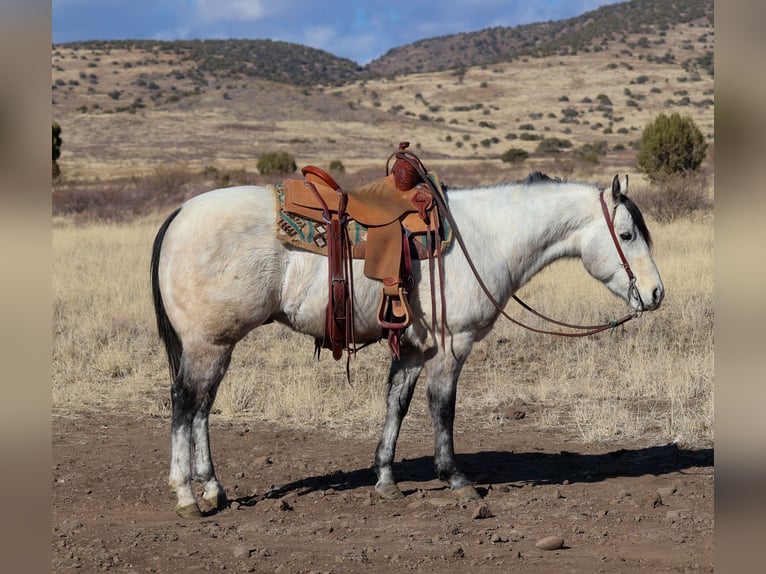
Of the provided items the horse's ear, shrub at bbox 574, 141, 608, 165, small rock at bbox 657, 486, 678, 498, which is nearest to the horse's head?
the horse's ear

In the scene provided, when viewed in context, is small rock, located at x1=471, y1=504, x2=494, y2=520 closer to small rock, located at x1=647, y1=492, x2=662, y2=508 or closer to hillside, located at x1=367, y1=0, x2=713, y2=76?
small rock, located at x1=647, y1=492, x2=662, y2=508

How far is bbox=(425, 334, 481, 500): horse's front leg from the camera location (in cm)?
568

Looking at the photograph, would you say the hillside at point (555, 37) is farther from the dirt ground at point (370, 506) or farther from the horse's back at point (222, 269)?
the horse's back at point (222, 269)

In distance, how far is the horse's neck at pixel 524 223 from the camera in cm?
587

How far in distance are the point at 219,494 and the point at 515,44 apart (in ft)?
565

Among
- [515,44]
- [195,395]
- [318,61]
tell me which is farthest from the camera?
[515,44]

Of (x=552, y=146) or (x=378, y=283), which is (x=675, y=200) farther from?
(x=552, y=146)

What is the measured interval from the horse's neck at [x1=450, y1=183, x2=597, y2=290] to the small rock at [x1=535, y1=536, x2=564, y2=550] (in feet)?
5.96

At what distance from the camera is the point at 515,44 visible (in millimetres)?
168750

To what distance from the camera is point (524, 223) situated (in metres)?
5.91

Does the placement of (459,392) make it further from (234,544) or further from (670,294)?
(670,294)

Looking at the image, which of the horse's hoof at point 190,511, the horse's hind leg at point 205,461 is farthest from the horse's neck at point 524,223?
the horse's hoof at point 190,511
